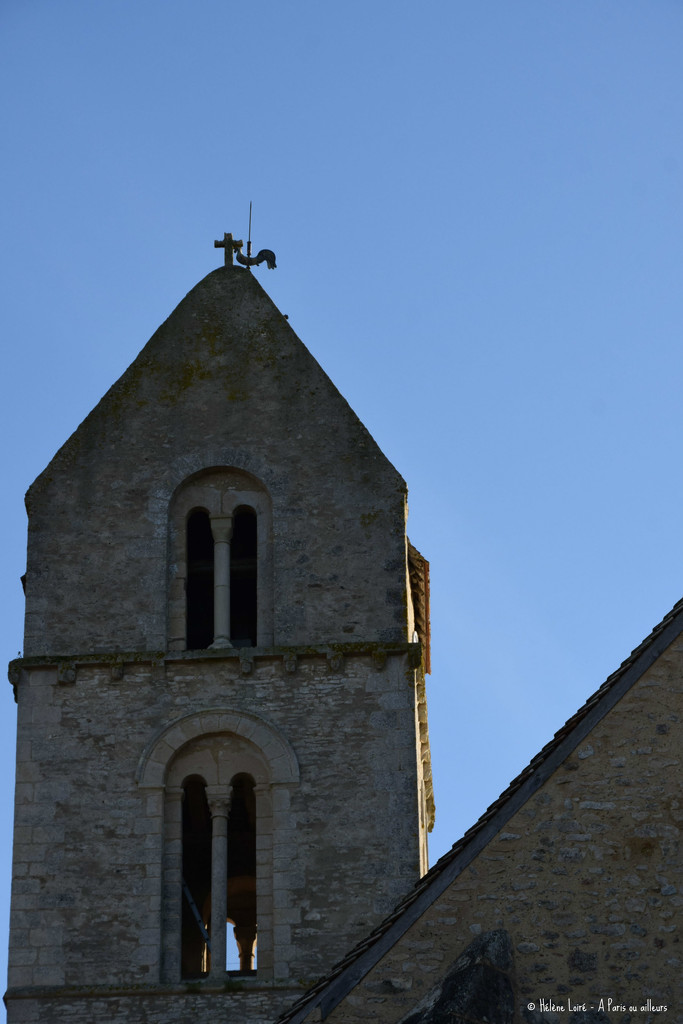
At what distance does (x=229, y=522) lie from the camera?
2294cm

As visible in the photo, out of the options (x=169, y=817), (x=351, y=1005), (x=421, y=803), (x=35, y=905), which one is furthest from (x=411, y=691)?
(x=351, y=1005)

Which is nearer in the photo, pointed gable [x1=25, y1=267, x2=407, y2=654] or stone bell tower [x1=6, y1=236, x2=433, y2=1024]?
stone bell tower [x1=6, y1=236, x2=433, y2=1024]

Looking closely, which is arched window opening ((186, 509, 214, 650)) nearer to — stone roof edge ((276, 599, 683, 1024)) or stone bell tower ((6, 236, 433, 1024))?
stone bell tower ((6, 236, 433, 1024))

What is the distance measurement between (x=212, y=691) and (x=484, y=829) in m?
7.92

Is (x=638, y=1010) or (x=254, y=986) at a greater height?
(x=254, y=986)

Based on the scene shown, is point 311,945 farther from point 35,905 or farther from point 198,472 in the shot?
point 198,472

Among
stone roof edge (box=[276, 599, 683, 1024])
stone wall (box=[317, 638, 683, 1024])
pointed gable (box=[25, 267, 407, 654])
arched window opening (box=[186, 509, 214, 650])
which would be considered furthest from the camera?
arched window opening (box=[186, 509, 214, 650])

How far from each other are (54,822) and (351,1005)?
7916 mm

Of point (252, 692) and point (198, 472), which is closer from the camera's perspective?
point (252, 692)

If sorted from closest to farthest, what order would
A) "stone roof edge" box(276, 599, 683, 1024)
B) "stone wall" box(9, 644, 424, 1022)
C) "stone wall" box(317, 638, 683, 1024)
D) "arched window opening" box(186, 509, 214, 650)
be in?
"stone wall" box(317, 638, 683, 1024)
"stone roof edge" box(276, 599, 683, 1024)
"stone wall" box(9, 644, 424, 1022)
"arched window opening" box(186, 509, 214, 650)

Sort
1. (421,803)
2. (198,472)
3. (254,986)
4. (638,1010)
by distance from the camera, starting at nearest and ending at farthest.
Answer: (638,1010), (254,986), (421,803), (198,472)

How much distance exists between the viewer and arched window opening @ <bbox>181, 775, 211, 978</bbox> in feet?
71.5

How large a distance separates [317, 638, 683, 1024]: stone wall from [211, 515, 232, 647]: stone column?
842cm

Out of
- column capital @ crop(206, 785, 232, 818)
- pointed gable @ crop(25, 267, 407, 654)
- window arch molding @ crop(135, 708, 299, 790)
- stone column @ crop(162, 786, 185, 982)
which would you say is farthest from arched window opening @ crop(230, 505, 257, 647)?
stone column @ crop(162, 786, 185, 982)
